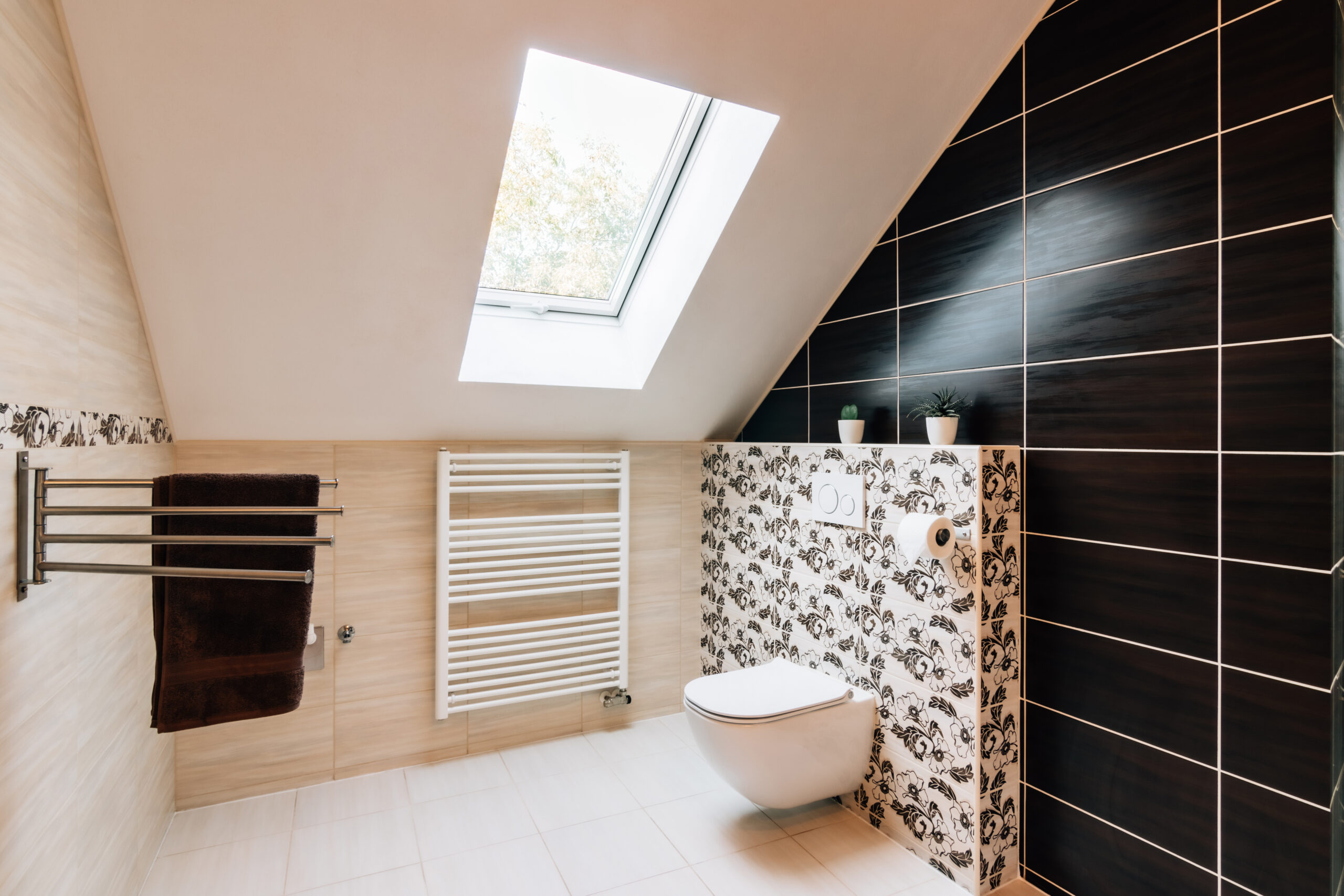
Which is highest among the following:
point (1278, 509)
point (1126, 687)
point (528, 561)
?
point (1278, 509)

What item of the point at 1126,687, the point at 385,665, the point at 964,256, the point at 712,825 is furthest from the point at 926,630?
the point at 385,665

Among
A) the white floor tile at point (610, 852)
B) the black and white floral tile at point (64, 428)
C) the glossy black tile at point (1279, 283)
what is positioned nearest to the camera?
the black and white floral tile at point (64, 428)

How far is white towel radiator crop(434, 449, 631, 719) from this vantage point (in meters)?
2.55

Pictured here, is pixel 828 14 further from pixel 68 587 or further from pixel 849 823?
pixel 849 823

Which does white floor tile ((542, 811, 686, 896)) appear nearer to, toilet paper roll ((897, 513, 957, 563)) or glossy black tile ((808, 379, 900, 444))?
toilet paper roll ((897, 513, 957, 563))

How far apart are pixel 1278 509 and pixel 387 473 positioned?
257 cm

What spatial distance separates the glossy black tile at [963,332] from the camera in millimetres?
1926

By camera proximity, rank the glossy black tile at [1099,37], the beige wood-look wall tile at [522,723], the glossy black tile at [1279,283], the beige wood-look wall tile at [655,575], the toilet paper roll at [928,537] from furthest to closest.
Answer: the beige wood-look wall tile at [655,575] → the beige wood-look wall tile at [522,723] → the toilet paper roll at [928,537] → the glossy black tile at [1099,37] → the glossy black tile at [1279,283]

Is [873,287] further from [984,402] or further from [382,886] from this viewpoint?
[382,886]

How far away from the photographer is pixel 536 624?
268 cm

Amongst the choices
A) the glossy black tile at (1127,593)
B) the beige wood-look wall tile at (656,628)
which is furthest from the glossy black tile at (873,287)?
the beige wood-look wall tile at (656,628)

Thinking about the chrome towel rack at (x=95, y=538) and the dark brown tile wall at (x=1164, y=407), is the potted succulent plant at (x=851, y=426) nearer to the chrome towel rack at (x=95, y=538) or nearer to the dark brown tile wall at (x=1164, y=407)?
the dark brown tile wall at (x=1164, y=407)

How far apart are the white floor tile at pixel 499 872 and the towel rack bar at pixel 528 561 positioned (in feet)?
3.10

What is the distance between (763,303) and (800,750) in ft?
4.94
